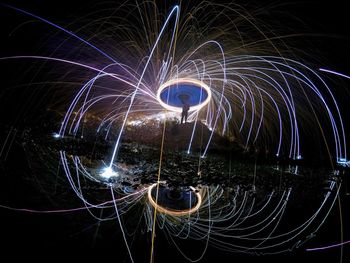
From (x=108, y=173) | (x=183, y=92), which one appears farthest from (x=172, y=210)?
(x=183, y=92)

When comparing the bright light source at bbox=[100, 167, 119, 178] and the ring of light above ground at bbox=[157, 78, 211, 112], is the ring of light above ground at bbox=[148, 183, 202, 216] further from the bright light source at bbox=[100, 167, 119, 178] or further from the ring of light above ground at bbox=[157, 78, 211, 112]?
the ring of light above ground at bbox=[157, 78, 211, 112]

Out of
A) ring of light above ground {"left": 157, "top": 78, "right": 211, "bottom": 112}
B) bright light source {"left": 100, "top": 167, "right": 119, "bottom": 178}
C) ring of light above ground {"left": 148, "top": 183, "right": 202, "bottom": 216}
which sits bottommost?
ring of light above ground {"left": 148, "top": 183, "right": 202, "bottom": 216}

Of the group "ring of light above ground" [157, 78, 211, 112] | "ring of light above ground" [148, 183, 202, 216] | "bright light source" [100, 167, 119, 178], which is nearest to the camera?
"ring of light above ground" [148, 183, 202, 216]

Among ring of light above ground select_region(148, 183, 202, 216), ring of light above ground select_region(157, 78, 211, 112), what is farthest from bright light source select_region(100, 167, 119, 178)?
ring of light above ground select_region(157, 78, 211, 112)

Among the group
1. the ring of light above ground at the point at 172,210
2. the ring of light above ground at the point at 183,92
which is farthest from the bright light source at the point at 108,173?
the ring of light above ground at the point at 183,92

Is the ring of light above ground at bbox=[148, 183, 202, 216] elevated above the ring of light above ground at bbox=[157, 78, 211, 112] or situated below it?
below

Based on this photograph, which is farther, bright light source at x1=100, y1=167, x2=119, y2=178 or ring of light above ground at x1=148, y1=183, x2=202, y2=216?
bright light source at x1=100, y1=167, x2=119, y2=178

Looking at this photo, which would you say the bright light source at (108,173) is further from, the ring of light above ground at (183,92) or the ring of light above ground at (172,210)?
the ring of light above ground at (183,92)

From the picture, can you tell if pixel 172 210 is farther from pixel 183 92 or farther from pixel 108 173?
pixel 183 92
